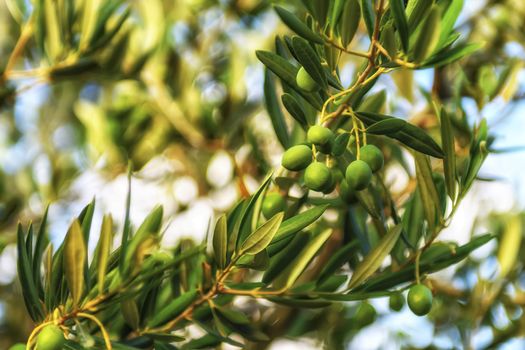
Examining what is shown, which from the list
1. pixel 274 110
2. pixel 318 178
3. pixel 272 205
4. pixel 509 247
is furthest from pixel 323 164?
pixel 509 247

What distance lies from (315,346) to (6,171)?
34.9 inches

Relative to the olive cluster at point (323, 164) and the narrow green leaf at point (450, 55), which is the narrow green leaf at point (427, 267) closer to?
the olive cluster at point (323, 164)

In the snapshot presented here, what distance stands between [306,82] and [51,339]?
0.35m

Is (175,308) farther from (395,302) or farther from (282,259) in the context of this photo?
(395,302)

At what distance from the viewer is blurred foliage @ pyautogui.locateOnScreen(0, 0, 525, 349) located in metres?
0.78

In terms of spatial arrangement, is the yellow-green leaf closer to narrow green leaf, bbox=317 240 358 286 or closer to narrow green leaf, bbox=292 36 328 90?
narrow green leaf, bbox=317 240 358 286

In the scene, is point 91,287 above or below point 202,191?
above

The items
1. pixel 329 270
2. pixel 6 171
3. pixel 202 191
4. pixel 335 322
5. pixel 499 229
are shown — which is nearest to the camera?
pixel 329 270

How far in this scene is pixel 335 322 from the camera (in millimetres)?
1507

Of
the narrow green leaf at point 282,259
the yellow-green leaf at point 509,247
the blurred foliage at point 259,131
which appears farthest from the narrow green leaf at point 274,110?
the yellow-green leaf at point 509,247

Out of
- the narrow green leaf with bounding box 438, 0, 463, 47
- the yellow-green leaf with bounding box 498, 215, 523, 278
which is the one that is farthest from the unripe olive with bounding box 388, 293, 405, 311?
the yellow-green leaf with bounding box 498, 215, 523, 278

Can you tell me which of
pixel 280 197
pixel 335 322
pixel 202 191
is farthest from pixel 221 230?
pixel 202 191

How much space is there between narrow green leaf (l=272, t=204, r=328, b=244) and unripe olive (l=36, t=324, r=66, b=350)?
230mm

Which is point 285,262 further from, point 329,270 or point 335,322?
point 335,322
